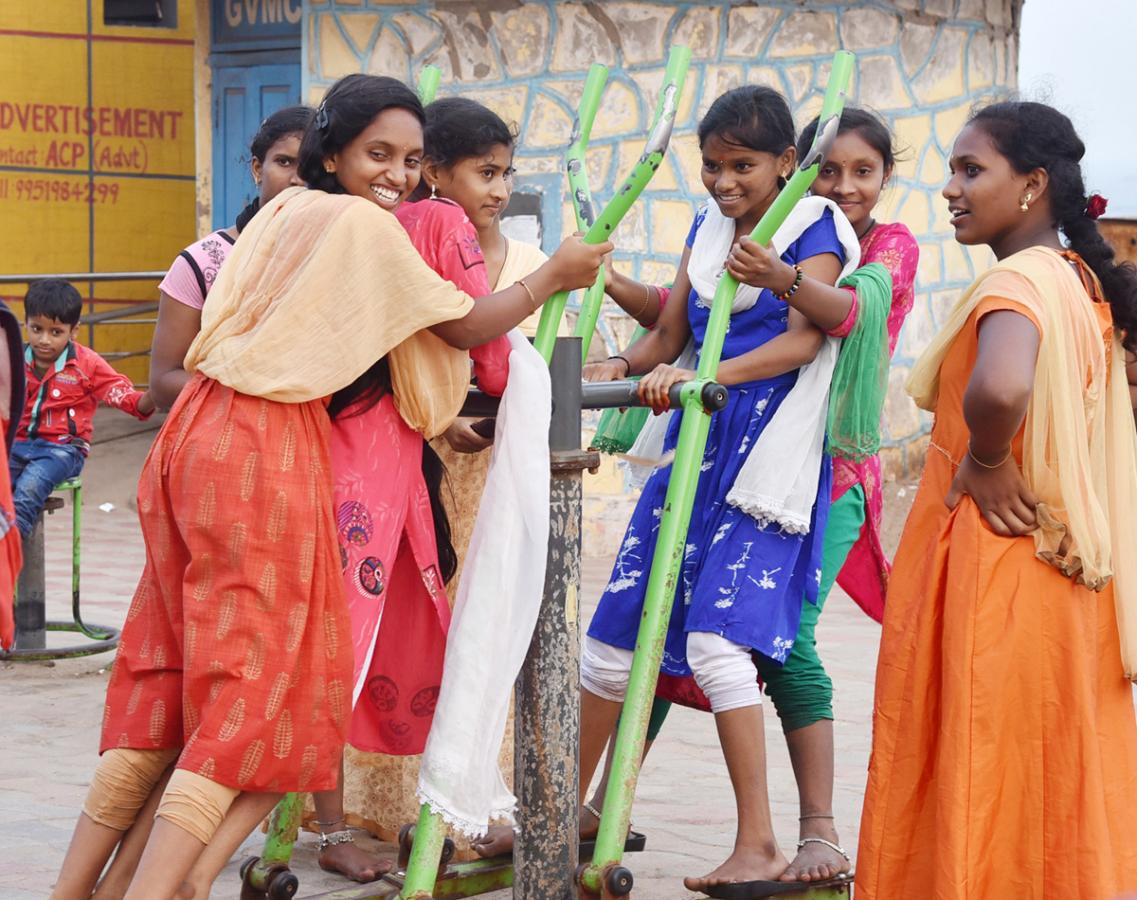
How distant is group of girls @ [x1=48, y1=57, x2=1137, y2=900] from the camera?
9.25 ft

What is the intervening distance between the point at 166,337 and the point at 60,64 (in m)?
9.48

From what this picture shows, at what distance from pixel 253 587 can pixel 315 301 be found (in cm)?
49

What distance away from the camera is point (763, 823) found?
3.40 metres

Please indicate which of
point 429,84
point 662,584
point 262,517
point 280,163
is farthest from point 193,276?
point 662,584

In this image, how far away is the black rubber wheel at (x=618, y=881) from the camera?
10.0 ft

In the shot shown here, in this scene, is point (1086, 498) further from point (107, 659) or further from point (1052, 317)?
point (107, 659)

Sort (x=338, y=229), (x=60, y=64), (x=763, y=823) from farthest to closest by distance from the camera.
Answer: (x=60, y=64)
(x=763, y=823)
(x=338, y=229)

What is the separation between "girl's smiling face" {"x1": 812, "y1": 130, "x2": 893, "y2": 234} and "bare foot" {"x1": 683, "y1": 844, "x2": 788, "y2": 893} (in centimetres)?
141

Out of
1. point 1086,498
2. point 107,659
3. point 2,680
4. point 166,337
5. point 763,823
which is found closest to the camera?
point 1086,498

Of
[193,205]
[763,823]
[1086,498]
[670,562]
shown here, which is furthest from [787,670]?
[193,205]

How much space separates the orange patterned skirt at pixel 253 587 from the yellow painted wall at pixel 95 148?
9943mm

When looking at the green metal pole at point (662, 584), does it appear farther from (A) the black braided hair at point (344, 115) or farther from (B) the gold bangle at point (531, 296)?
(A) the black braided hair at point (344, 115)

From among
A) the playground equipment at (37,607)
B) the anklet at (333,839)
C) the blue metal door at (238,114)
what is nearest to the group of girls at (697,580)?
the anklet at (333,839)

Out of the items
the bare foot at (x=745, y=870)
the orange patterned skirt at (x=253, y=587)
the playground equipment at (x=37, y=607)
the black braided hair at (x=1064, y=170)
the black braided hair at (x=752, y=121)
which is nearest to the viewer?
the orange patterned skirt at (x=253, y=587)
